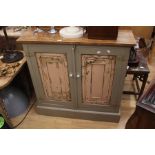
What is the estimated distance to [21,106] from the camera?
1940 millimetres

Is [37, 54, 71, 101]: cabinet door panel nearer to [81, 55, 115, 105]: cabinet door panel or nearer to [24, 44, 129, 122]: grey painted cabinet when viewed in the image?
[24, 44, 129, 122]: grey painted cabinet

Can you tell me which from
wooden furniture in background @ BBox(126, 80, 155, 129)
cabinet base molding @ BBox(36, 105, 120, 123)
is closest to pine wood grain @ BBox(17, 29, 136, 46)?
wooden furniture in background @ BBox(126, 80, 155, 129)

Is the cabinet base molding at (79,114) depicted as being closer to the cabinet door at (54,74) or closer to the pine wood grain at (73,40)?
the cabinet door at (54,74)

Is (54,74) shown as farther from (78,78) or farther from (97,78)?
(97,78)

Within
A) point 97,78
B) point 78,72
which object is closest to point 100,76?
point 97,78

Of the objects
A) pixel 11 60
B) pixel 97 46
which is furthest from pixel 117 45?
pixel 11 60

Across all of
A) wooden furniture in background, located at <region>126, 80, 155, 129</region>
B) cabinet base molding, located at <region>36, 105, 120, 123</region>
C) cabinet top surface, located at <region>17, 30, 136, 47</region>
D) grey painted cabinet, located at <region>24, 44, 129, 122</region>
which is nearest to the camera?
wooden furniture in background, located at <region>126, 80, 155, 129</region>

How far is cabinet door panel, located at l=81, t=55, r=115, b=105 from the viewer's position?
55.1 inches

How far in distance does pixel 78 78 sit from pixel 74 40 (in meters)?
0.38

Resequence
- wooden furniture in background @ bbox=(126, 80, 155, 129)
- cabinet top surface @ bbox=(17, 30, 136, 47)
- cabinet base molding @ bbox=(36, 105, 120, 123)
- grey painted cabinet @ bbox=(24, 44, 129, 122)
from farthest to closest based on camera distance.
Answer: cabinet base molding @ bbox=(36, 105, 120, 123) → grey painted cabinet @ bbox=(24, 44, 129, 122) → cabinet top surface @ bbox=(17, 30, 136, 47) → wooden furniture in background @ bbox=(126, 80, 155, 129)

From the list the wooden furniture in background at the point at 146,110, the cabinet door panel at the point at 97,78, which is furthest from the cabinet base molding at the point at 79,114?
the wooden furniture in background at the point at 146,110

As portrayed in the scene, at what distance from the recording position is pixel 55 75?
5.20ft

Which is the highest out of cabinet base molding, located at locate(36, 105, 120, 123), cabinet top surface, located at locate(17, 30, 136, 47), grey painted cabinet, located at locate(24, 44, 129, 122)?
cabinet top surface, located at locate(17, 30, 136, 47)

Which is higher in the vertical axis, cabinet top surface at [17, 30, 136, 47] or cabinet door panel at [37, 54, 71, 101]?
cabinet top surface at [17, 30, 136, 47]
